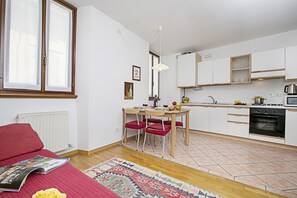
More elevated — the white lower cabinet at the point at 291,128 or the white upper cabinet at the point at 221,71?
A: the white upper cabinet at the point at 221,71

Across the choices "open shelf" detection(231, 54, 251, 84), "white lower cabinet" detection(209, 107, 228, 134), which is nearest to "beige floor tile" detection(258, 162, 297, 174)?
"white lower cabinet" detection(209, 107, 228, 134)

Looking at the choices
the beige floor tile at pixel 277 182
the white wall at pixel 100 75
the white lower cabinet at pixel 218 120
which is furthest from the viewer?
the white lower cabinet at pixel 218 120

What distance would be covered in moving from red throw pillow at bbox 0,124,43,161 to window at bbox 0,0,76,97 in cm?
71

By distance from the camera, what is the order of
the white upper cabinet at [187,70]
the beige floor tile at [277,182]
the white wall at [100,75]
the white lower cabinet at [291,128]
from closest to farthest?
the beige floor tile at [277,182] → the white wall at [100,75] → the white lower cabinet at [291,128] → the white upper cabinet at [187,70]

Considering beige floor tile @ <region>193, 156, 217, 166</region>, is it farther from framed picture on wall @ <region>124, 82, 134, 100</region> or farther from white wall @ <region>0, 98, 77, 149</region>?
white wall @ <region>0, 98, 77, 149</region>

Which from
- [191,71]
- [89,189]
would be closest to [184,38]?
[191,71]

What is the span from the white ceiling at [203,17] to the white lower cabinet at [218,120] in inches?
79.4

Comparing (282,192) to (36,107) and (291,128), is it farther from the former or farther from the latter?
(36,107)

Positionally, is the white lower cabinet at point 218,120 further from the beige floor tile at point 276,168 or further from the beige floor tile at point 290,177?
the beige floor tile at point 290,177

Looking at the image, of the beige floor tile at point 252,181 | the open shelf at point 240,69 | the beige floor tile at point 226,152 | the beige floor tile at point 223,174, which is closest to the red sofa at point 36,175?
the beige floor tile at point 223,174

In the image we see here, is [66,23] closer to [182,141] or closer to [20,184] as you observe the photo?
[20,184]

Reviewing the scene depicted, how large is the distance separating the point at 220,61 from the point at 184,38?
1.29 meters

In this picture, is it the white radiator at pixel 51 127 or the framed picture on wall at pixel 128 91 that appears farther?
the framed picture on wall at pixel 128 91

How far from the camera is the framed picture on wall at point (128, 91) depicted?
131 inches
